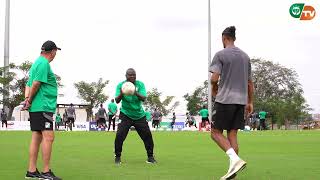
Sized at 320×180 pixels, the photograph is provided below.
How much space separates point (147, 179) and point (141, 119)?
3.17 metres

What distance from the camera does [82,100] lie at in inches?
3179

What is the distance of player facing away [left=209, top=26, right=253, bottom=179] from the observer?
802 centimetres

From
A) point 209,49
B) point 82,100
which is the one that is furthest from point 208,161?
point 82,100

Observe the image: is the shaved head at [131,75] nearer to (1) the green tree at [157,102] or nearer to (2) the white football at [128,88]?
(2) the white football at [128,88]

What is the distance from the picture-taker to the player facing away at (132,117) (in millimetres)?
11078

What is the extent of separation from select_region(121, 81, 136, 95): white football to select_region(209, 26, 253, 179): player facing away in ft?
9.09

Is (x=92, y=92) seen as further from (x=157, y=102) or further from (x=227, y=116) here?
(x=227, y=116)

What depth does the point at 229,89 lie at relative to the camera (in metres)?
8.05

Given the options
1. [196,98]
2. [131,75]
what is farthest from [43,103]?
[196,98]

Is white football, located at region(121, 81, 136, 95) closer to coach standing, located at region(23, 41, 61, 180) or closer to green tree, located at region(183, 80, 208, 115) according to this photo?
coach standing, located at region(23, 41, 61, 180)

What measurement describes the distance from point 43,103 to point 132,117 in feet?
11.1

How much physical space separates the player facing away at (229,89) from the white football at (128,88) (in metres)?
2.77

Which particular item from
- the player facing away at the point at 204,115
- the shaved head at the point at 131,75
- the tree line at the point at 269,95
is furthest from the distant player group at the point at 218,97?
the tree line at the point at 269,95

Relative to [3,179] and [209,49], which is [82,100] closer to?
[209,49]
